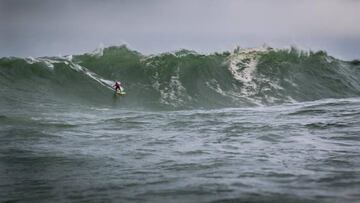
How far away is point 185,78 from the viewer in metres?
22.4

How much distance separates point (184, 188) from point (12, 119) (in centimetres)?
751

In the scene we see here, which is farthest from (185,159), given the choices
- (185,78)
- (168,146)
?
(185,78)

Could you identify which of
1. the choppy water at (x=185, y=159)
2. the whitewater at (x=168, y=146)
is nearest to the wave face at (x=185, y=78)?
the whitewater at (x=168, y=146)

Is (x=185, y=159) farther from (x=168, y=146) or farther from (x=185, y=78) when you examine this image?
(x=185, y=78)

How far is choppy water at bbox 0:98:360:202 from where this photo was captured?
4.67 meters

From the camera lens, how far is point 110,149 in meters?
7.56

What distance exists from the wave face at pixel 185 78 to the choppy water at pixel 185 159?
790 cm

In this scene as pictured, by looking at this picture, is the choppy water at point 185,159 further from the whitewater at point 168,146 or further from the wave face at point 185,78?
the wave face at point 185,78

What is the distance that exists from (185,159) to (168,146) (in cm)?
132

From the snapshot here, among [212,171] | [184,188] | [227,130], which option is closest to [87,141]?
[227,130]

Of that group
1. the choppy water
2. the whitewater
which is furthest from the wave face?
the choppy water

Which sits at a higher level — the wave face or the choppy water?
the wave face

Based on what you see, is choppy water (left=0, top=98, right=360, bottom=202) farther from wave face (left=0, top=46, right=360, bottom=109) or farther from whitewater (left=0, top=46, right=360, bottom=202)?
wave face (left=0, top=46, right=360, bottom=109)

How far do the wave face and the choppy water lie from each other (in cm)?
790
